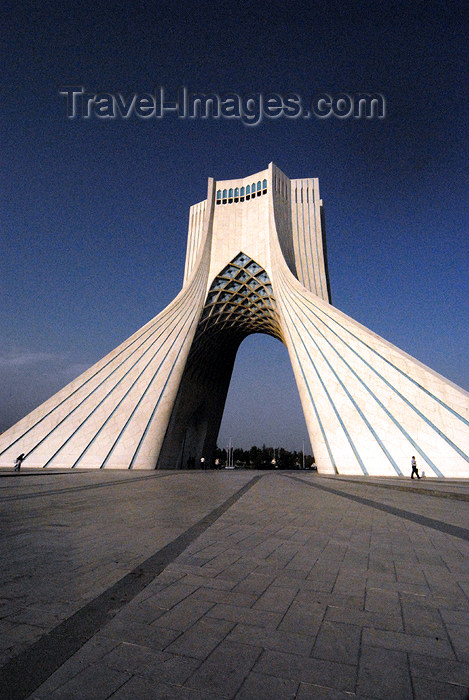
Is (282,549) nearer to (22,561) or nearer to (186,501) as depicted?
(22,561)

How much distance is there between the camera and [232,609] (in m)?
2.08

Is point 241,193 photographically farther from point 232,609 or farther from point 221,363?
point 232,609

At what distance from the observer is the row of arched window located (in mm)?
23391

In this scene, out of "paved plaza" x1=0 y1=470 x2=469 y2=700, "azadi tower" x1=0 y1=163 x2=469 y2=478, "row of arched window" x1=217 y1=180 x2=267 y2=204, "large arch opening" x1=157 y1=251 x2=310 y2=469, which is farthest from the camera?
"row of arched window" x1=217 y1=180 x2=267 y2=204

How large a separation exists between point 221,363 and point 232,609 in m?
25.8

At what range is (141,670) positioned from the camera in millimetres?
1512

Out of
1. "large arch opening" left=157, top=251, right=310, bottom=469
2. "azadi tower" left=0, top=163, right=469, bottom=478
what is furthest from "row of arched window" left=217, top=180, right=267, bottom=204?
"large arch opening" left=157, top=251, right=310, bottom=469

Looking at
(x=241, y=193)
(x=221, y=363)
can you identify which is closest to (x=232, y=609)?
(x=241, y=193)

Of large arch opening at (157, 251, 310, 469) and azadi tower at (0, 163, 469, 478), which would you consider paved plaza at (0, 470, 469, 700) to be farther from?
large arch opening at (157, 251, 310, 469)

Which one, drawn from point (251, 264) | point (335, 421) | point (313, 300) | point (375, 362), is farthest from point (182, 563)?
point (251, 264)

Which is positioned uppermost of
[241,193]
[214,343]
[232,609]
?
[241,193]

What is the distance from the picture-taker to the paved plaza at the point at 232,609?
1445 millimetres

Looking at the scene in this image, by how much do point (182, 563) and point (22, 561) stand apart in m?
1.21

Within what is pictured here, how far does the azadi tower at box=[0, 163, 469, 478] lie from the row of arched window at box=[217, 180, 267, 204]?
8cm
